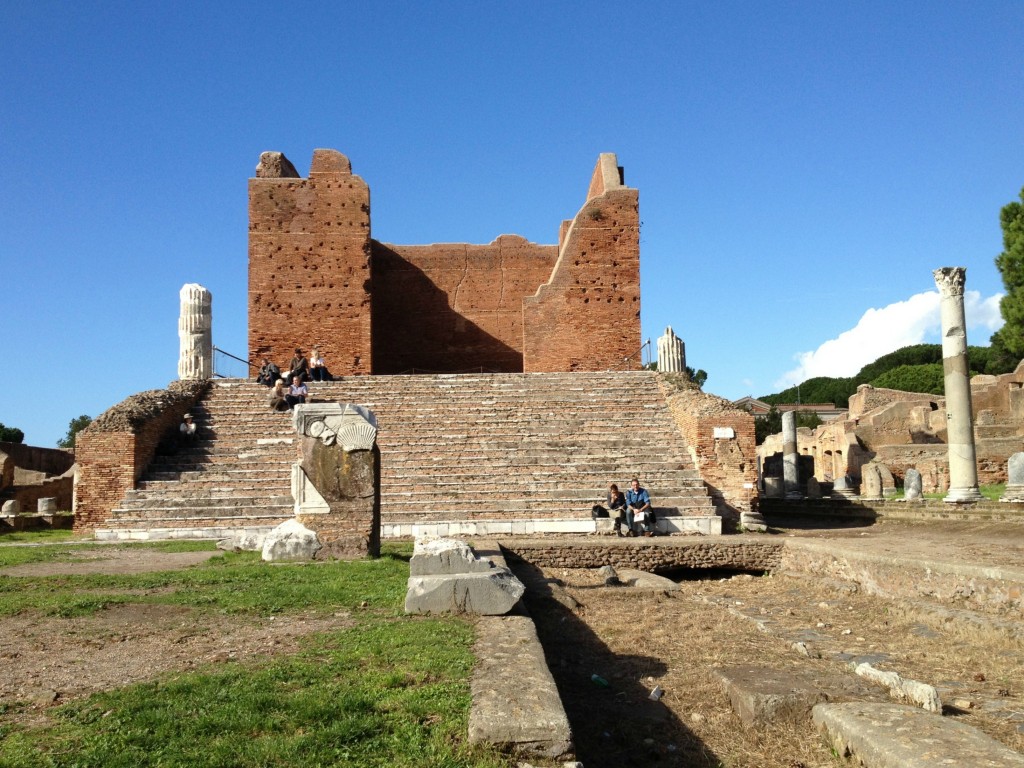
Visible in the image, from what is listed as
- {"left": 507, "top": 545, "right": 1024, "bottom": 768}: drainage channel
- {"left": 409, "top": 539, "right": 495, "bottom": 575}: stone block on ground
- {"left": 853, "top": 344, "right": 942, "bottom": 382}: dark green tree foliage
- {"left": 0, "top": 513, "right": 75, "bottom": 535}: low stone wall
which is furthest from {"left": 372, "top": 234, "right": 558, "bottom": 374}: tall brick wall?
{"left": 853, "top": 344, "right": 942, "bottom": 382}: dark green tree foliage

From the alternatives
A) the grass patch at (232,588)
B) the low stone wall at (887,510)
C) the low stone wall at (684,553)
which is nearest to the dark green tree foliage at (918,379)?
the low stone wall at (887,510)

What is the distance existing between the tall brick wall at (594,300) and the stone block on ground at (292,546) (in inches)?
504

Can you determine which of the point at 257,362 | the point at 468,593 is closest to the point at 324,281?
the point at 257,362

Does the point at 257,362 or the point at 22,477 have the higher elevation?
the point at 257,362

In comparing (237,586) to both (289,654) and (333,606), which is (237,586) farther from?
(289,654)

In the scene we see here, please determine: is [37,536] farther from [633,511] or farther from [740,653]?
[740,653]

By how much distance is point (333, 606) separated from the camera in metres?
6.10

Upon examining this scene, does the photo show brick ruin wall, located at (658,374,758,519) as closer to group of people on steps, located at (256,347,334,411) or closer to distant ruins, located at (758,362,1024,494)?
group of people on steps, located at (256,347,334,411)

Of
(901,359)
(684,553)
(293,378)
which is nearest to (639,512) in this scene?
(684,553)

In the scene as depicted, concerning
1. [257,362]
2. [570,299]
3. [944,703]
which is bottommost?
[944,703]

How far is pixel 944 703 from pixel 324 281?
18319mm

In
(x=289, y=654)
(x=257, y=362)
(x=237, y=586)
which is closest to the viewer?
(x=289, y=654)

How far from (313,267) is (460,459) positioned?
8.79 metres

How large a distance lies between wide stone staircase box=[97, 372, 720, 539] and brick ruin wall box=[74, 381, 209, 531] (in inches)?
12.7
